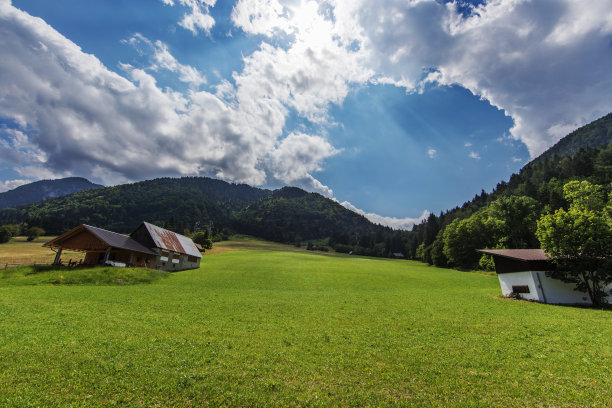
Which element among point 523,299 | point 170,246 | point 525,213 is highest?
point 525,213

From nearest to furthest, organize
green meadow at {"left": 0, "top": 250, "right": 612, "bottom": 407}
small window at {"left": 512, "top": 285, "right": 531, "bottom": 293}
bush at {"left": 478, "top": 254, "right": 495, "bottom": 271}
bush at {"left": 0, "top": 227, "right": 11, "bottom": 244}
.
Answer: green meadow at {"left": 0, "top": 250, "right": 612, "bottom": 407}
small window at {"left": 512, "top": 285, "right": 531, "bottom": 293}
bush at {"left": 478, "top": 254, "right": 495, "bottom": 271}
bush at {"left": 0, "top": 227, "right": 11, "bottom": 244}

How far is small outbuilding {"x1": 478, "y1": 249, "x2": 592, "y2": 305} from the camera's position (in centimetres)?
2394

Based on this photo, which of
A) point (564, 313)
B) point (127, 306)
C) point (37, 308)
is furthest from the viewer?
point (564, 313)

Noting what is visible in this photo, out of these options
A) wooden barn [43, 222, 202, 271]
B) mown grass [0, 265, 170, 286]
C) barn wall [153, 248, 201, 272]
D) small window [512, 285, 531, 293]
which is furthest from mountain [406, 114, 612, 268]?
mown grass [0, 265, 170, 286]

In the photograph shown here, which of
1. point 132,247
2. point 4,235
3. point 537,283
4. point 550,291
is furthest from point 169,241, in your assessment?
point 4,235

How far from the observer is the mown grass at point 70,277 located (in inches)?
1070

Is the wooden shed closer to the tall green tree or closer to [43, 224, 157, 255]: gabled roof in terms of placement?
[43, 224, 157, 255]: gabled roof

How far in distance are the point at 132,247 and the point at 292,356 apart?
4204 cm

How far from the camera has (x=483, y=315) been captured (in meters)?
17.8

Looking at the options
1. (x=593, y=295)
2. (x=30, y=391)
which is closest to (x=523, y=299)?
(x=593, y=295)

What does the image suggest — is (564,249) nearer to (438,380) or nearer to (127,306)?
(438,380)

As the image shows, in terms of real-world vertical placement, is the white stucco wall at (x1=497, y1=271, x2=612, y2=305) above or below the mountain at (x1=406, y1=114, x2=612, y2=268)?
below

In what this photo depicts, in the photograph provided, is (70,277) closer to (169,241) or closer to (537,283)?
(169,241)

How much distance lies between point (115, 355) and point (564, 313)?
28.5 m
